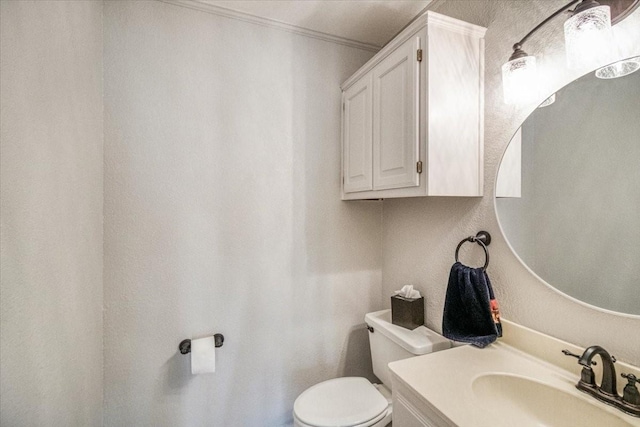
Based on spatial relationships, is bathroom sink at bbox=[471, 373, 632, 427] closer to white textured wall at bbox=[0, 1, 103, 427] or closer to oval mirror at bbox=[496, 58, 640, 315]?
oval mirror at bbox=[496, 58, 640, 315]

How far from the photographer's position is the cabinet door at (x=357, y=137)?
1448mm

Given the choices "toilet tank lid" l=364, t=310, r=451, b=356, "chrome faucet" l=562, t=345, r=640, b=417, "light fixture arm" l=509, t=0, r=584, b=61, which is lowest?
"toilet tank lid" l=364, t=310, r=451, b=356

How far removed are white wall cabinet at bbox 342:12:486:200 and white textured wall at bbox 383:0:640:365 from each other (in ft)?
0.21

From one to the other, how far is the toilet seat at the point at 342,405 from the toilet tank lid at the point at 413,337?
0.96 feet

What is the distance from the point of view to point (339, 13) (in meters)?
1.50

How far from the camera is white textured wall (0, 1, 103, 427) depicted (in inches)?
24.8

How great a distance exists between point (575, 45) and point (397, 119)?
59 cm

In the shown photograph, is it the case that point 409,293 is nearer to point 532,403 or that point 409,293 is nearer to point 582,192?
point 532,403

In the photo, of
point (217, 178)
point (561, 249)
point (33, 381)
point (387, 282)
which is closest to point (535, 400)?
point (561, 249)

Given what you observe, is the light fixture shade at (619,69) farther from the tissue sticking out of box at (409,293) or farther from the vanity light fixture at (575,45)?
the tissue sticking out of box at (409,293)

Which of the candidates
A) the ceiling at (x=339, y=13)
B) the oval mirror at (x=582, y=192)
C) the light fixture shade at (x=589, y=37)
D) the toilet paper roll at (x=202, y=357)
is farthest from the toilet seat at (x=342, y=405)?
the ceiling at (x=339, y=13)

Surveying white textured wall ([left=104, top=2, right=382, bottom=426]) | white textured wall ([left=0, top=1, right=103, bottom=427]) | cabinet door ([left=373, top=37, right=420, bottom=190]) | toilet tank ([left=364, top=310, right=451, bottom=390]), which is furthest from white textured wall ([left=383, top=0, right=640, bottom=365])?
white textured wall ([left=0, top=1, right=103, bottom=427])

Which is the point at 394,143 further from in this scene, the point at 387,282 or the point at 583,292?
the point at 387,282

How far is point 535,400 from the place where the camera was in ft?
2.76
